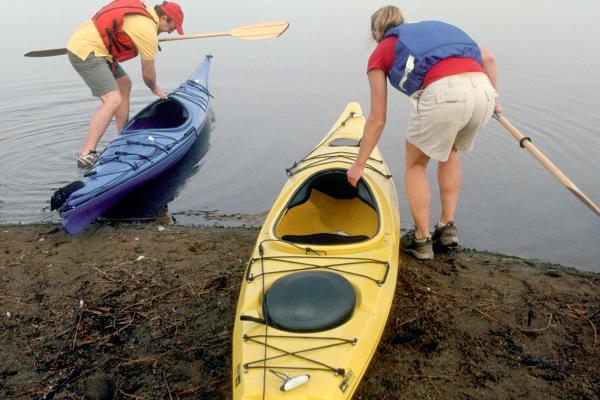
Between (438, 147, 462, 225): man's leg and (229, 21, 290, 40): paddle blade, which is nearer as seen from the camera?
(438, 147, 462, 225): man's leg

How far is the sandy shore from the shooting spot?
100 inches

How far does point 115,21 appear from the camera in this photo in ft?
17.1

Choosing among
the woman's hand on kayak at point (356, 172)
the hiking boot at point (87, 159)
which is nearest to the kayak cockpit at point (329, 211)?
the woman's hand on kayak at point (356, 172)

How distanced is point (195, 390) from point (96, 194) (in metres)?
2.45

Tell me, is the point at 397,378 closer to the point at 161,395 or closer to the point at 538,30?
the point at 161,395

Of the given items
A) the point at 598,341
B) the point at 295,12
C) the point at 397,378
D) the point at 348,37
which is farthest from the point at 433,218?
the point at 295,12

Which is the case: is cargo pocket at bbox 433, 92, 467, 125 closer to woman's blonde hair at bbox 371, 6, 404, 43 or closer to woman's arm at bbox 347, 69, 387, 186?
woman's arm at bbox 347, 69, 387, 186

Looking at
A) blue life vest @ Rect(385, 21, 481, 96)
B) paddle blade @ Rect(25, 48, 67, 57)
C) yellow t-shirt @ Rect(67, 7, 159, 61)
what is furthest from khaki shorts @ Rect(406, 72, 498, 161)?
paddle blade @ Rect(25, 48, 67, 57)

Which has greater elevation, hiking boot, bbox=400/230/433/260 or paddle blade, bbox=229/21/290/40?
paddle blade, bbox=229/21/290/40

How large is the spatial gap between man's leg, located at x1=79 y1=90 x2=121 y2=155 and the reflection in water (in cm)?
71

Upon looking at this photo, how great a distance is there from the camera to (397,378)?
2535mm

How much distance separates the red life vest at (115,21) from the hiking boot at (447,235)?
12.6ft

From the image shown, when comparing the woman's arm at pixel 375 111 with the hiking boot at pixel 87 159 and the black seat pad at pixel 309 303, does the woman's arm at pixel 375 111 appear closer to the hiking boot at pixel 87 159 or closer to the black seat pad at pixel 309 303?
the black seat pad at pixel 309 303

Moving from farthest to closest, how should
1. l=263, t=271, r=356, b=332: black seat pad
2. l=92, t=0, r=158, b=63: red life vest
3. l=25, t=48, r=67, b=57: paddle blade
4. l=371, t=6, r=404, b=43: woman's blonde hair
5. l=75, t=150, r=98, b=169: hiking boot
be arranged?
1. l=25, t=48, r=67, b=57: paddle blade
2. l=75, t=150, r=98, b=169: hiking boot
3. l=92, t=0, r=158, b=63: red life vest
4. l=371, t=6, r=404, b=43: woman's blonde hair
5. l=263, t=271, r=356, b=332: black seat pad
